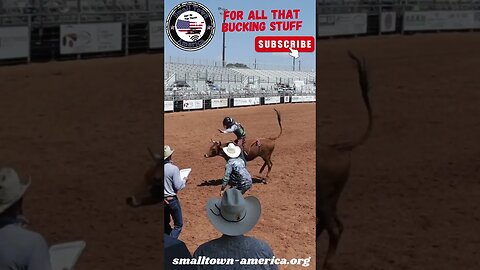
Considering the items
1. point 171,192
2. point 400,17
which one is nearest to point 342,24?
point 400,17

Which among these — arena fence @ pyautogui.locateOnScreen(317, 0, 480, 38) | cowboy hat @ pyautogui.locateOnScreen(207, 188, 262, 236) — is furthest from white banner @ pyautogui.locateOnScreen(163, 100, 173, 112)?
arena fence @ pyautogui.locateOnScreen(317, 0, 480, 38)

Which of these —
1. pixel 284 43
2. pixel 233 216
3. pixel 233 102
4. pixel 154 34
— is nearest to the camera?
pixel 233 216

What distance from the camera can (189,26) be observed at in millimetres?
4359

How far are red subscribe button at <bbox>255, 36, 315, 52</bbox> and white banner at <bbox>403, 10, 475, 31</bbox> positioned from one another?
1378 centimetres

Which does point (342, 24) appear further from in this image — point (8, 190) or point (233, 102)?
point (8, 190)

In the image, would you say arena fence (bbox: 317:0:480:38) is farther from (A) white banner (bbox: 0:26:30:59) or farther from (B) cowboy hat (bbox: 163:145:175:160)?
(B) cowboy hat (bbox: 163:145:175:160)

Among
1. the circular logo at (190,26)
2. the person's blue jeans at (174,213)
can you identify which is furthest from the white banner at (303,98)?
the person's blue jeans at (174,213)

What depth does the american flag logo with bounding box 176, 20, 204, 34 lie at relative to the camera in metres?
4.33

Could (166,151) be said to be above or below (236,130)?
below

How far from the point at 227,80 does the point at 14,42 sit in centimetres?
1148

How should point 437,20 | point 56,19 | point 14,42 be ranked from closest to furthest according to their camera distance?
point 56,19, point 14,42, point 437,20

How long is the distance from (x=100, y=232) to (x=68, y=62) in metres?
9.22

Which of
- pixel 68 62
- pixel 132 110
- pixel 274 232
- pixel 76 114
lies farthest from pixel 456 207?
pixel 68 62

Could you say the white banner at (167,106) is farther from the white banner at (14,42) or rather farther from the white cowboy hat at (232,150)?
the white banner at (14,42)
